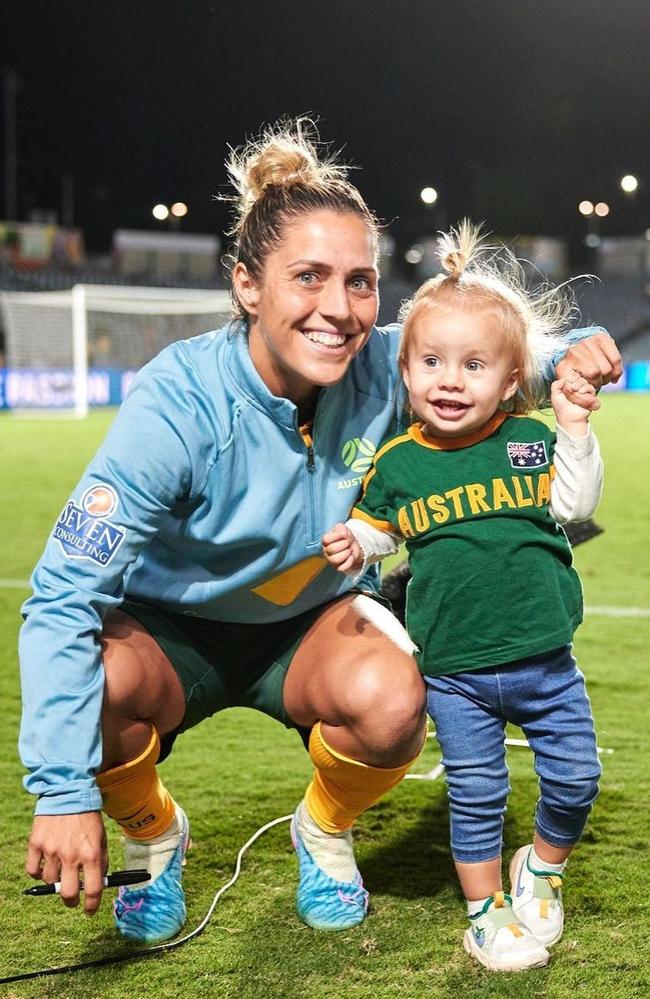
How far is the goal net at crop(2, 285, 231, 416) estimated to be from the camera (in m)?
19.5

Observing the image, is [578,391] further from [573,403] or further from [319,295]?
[319,295]

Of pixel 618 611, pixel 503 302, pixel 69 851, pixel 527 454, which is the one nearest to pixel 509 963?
pixel 69 851

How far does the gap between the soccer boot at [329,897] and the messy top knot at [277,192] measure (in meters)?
1.06

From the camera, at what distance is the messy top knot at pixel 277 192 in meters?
2.20

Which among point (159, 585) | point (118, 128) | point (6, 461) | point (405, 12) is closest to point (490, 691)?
point (159, 585)

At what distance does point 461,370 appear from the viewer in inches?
82.2

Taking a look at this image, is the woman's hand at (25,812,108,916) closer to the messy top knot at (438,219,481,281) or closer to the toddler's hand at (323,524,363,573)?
the toddler's hand at (323,524,363,573)

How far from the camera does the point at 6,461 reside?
1151 centimetres

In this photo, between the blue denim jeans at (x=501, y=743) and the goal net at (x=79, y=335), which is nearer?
the blue denim jeans at (x=501, y=743)

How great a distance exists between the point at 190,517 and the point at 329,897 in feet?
2.43

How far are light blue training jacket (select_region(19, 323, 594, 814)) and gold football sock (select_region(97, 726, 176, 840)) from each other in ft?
0.54

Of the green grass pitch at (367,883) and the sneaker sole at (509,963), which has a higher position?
the sneaker sole at (509,963)

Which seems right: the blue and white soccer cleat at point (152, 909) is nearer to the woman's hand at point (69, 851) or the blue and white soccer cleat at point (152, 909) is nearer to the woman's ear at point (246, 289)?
the woman's hand at point (69, 851)

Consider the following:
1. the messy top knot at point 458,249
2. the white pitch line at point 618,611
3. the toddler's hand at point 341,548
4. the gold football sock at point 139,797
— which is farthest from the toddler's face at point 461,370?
the white pitch line at point 618,611
